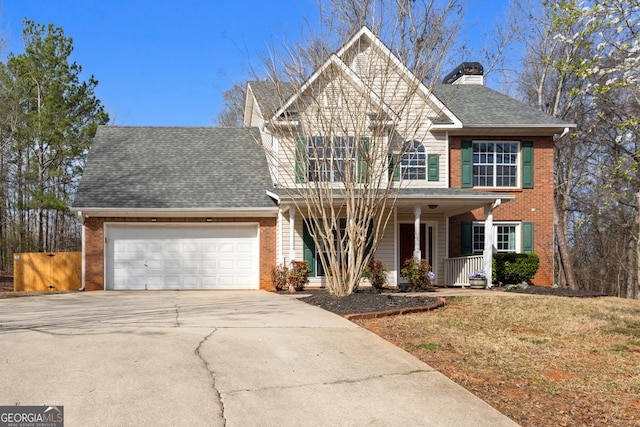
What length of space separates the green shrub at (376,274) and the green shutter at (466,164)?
4252mm

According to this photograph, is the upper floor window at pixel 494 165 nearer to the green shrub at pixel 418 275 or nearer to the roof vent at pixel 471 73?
the green shrub at pixel 418 275

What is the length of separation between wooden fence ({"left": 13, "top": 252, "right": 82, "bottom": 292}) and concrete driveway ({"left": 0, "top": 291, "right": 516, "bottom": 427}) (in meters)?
8.35

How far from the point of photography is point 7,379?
5.74 metres

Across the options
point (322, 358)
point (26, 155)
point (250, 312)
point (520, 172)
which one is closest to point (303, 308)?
point (250, 312)

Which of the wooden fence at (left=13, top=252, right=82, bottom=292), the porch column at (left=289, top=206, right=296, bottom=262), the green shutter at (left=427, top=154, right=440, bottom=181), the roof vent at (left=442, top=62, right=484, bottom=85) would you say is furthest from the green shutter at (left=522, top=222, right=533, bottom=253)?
the wooden fence at (left=13, top=252, right=82, bottom=292)

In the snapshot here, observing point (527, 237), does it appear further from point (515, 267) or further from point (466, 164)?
point (466, 164)

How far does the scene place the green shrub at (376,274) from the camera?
16.3 metres

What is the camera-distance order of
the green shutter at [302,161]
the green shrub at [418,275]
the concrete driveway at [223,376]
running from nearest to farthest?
the concrete driveway at [223,376]
the green shutter at [302,161]
the green shrub at [418,275]

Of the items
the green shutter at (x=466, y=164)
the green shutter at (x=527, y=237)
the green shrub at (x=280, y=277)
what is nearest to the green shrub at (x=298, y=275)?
the green shrub at (x=280, y=277)

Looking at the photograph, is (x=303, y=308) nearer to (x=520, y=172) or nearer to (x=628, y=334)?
(x=628, y=334)

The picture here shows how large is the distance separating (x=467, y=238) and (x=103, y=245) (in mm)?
10911

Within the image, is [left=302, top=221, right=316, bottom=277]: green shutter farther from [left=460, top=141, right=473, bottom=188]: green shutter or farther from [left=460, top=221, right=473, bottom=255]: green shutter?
[left=460, top=141, right=473, bottom=188]: green shutter

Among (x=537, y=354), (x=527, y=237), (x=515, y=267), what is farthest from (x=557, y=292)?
(x=537, y=354)

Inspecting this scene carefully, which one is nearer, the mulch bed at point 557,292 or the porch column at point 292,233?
the mulch bed at point 557,292
